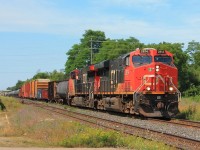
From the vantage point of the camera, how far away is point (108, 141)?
40.2 feet

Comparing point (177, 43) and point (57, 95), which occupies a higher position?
point (177, 43)

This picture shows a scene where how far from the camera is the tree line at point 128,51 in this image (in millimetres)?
75250

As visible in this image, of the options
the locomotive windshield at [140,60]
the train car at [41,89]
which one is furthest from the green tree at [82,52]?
the locomotive windshield at [140,60]

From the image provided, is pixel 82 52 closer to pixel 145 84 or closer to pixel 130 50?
pixel 130 50

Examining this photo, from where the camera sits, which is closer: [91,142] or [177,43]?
[91,142]

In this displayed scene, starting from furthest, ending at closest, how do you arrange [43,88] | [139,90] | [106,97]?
1. [43,88]
2. [106,97]
3. [139,90]

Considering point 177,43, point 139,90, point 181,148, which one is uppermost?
point 177,43

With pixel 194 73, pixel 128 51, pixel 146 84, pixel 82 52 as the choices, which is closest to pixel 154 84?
pixel 146 84

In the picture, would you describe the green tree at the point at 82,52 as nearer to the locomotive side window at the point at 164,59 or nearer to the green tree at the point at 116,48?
the green tree at the point at 116,48

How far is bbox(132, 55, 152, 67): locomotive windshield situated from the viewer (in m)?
22.2

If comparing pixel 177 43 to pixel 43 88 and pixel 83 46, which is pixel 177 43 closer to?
pixel 43 88

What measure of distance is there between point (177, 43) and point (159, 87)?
57946 millimetres

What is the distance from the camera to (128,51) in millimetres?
89500

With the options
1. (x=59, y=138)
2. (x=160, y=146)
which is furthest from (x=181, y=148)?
(x=59, y=138)
